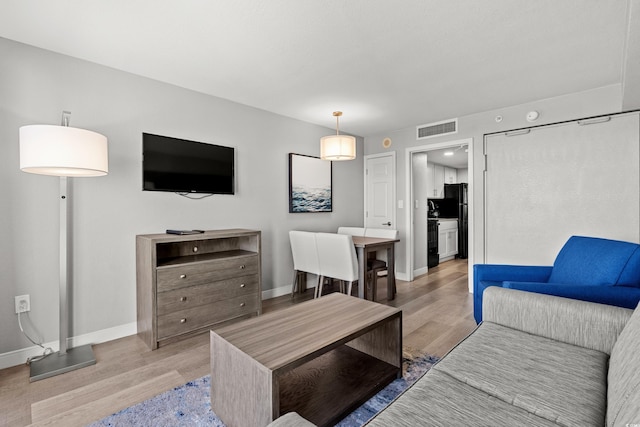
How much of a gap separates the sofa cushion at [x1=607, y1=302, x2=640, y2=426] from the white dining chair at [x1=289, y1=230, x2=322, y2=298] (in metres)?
2.57

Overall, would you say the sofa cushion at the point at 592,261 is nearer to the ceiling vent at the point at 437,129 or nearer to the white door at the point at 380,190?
the ceiling vent at the point at 437,129

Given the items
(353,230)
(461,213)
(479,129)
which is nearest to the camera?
(479,129)

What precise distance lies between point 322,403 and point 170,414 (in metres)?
0.83

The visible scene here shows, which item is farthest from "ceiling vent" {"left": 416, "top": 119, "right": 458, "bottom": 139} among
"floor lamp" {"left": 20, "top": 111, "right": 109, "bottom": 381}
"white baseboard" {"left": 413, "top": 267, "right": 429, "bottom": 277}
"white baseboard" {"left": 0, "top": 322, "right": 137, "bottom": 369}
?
"white baseboard" {"left": 0, "top": 322, "right": 137, "bottom": 369}

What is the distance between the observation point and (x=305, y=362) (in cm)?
136

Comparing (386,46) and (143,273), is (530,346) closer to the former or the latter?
(386,46)

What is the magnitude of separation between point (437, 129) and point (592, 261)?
8.88ft

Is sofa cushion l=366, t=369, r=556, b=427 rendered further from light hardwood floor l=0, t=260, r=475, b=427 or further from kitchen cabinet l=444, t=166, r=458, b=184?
kitchen cabinet l=444, t=166, r=458, b=184

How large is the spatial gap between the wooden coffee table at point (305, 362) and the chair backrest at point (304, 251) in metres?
1.34

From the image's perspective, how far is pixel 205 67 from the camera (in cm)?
260

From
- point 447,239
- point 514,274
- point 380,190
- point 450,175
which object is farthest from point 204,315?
point 450,175

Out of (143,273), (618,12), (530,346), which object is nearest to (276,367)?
(530,346)

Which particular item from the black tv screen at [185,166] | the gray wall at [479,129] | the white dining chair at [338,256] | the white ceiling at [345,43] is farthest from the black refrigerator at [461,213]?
the black tv screen at [185,166]

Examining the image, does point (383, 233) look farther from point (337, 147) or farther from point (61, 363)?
point (61, 363)
